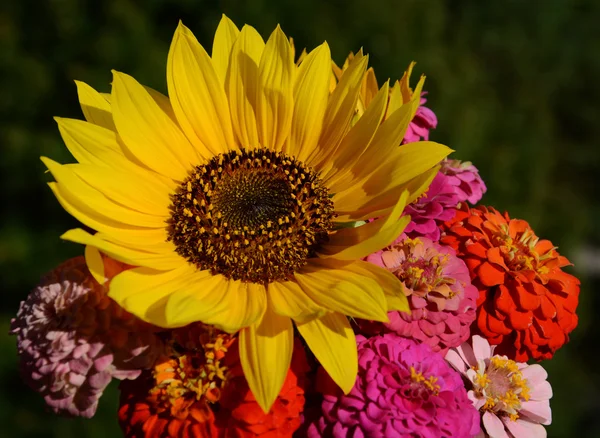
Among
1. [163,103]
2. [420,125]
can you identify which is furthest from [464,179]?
[163,103]

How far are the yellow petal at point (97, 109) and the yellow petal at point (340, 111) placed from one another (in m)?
0.52

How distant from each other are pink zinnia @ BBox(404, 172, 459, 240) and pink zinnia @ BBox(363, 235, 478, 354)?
0.05 metres

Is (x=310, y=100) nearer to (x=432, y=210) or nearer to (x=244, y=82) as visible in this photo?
(x=244, y=82)

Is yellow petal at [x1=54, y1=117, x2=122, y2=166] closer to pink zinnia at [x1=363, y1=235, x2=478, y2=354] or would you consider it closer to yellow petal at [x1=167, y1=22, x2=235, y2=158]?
yellow petal at [x1=167, y1=22, x2=235, y2=158]

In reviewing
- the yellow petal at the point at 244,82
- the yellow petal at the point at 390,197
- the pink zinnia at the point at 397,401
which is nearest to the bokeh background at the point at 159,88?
the yellow petal at the point at 244,82

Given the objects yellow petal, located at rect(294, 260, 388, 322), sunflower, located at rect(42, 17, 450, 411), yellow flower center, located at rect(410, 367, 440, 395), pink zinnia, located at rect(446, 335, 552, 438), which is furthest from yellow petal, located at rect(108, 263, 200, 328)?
pink zinnia, located at rect(446, 335, 552, 438)

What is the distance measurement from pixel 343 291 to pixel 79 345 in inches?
20.7

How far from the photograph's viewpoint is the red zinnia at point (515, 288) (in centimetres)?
138

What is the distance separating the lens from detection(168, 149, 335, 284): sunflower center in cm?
149

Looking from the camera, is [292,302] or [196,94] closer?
[292,302]

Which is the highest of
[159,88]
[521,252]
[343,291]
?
[521,252]

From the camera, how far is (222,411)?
1.27 m

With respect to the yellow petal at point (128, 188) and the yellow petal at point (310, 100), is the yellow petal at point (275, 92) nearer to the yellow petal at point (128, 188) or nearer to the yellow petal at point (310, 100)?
the yellow petal at point (310, 100)

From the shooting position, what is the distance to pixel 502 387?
136cm
